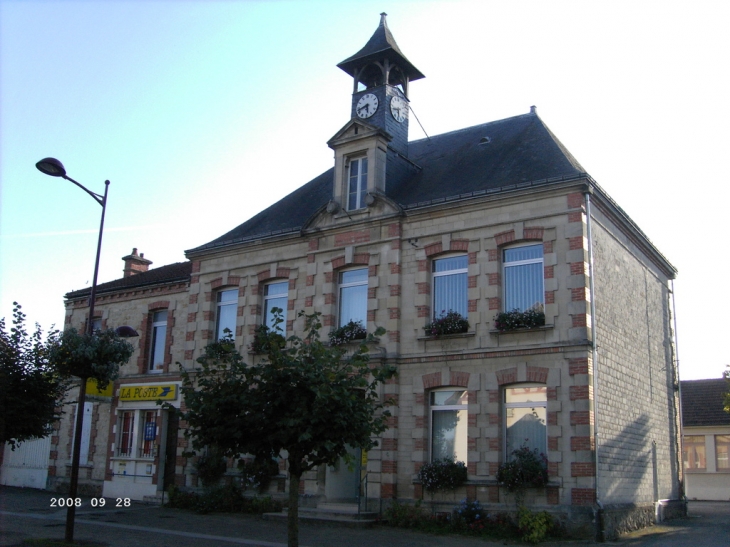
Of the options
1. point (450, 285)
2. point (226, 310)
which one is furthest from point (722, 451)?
point (226, 310)

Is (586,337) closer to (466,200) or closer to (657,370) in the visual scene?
(466,200)

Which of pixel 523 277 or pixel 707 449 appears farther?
pixel 707 449

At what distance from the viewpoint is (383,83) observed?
21.0 metres

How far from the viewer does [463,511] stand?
48.4ft

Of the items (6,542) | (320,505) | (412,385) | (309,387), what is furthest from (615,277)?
(6,542)

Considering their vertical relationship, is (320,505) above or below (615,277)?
below

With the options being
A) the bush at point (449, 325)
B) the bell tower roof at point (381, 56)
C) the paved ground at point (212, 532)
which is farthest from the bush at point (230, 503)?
the bell tower roof at point (381, 56)

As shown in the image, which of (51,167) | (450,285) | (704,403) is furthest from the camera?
(704,403)

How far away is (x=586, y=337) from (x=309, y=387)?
6981mm

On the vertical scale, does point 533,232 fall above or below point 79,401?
above

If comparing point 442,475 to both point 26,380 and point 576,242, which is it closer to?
point 576,242

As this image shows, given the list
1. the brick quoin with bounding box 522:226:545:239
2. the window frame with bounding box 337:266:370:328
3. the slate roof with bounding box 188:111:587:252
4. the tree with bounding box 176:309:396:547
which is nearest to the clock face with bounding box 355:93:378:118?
the slate roof with bounding box 188:111:587:252

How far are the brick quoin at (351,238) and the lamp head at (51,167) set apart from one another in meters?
7.77

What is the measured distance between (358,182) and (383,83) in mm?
3657
